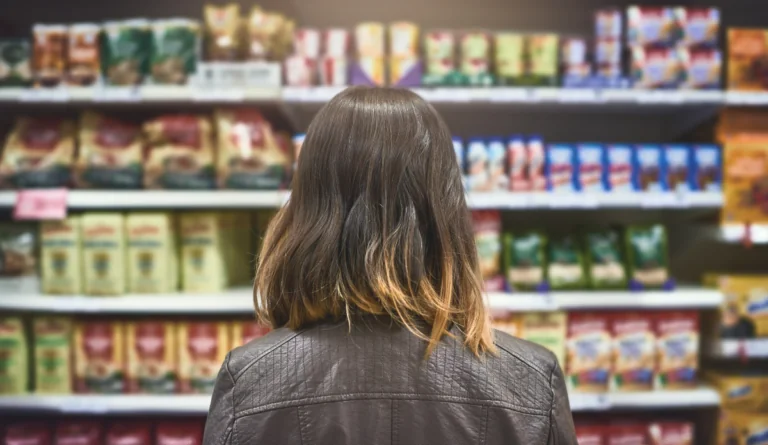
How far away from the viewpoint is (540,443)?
810 mm

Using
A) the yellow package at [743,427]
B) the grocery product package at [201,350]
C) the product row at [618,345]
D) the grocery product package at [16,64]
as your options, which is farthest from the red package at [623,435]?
the grocery product package at [16,64]

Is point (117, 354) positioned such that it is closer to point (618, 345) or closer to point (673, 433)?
point (618, 345)

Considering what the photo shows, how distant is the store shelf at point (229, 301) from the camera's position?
2146 mm

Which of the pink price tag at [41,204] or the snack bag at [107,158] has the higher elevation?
the snack bag at [107,158]

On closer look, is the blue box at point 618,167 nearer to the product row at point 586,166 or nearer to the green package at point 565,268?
the product row at point 586,166

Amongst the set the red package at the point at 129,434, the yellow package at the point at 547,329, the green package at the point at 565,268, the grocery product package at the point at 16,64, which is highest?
the grocery product package at the point at 16,64

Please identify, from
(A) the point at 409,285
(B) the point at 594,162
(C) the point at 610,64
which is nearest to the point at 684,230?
(B) the point at 594,162

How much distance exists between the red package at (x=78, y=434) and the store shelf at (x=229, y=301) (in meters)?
0.46

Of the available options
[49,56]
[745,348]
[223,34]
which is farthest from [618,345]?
[49,56]

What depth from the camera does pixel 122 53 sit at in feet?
7.19

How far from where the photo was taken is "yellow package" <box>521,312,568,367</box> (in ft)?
7.29

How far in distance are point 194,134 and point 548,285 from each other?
5.08 feet

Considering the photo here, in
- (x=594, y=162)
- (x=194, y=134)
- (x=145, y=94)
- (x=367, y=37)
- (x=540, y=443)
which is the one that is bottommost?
(x=540, y=443)

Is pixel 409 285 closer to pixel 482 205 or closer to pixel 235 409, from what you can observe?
pixel 235 409
